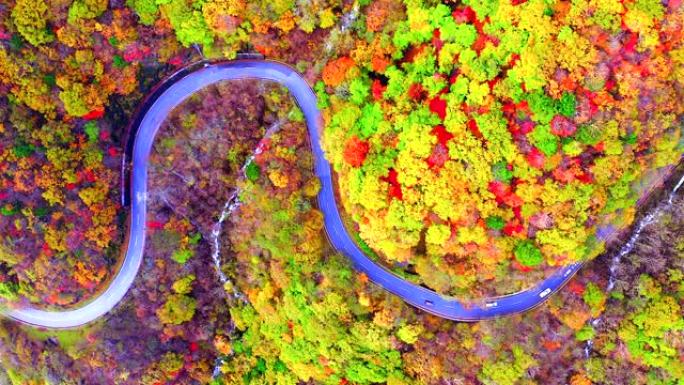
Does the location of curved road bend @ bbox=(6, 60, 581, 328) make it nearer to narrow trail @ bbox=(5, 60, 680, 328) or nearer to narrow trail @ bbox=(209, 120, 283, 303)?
narrow trail @ bbox=(5, 60, 680, 328)

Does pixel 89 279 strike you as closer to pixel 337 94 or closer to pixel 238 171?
pixel 238 171

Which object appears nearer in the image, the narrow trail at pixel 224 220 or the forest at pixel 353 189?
the forest at pixel 353 189

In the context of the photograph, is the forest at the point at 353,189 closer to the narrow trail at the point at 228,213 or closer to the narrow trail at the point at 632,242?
the narrow trail at the point at 632,242

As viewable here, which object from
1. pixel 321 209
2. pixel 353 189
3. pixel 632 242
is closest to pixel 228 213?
pixel 321 209

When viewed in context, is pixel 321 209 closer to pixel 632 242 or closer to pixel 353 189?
pixel 353 189

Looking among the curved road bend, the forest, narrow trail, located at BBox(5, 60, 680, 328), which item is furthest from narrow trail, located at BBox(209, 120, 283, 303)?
the curved road bend

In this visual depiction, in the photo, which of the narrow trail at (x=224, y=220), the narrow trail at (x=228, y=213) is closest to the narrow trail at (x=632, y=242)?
the narrow trail at (x=228, y=213)
